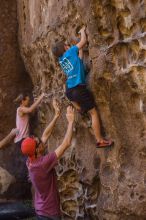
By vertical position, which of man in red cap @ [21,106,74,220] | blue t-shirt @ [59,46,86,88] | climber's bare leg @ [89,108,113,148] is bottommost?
man in red cap @ [21,106,74,220]

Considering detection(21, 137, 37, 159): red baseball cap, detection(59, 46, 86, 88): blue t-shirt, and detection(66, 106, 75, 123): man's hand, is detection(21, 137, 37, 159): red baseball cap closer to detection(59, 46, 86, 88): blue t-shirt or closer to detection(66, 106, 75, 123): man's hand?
detection(66, 106, 75, 123): man's hand

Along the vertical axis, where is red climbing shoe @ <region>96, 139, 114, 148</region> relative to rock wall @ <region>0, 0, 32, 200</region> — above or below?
below

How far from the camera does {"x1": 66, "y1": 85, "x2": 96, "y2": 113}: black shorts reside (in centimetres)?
505

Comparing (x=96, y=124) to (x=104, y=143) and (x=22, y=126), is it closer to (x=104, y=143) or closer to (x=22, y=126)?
(x=104, y=143)

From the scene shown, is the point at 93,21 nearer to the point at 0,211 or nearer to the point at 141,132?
the point at 141,132

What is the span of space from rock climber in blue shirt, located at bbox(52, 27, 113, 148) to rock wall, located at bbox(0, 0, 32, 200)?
308 cm

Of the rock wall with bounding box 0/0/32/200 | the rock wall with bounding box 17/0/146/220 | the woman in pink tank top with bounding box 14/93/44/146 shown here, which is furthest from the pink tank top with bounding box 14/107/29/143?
the rock wall with bounding box 17/0/146/220

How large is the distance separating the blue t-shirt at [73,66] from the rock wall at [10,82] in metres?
3.24

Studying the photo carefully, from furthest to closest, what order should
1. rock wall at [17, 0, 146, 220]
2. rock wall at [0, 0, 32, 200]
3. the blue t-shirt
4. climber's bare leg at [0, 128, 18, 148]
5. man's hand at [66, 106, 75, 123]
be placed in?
rock wall at [0, 0, 32, 200]
climber's bare leg at [0, 128, 18, 148]
man's hand at [66, 106, 75, 123]
the blue t-shirt
rock wall at [17, 0, 146, 220]

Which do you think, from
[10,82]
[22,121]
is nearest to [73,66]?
[22,121]

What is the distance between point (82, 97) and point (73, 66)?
349 mm

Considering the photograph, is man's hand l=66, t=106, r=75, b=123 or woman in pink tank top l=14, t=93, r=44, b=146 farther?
woman in pink tank top l=14, t=93, r=44, b=146

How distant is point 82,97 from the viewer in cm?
509

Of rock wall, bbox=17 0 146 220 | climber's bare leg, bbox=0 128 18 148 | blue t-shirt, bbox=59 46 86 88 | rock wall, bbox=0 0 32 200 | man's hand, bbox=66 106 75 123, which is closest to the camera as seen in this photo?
rock wall, bbox=17 0 146 220
